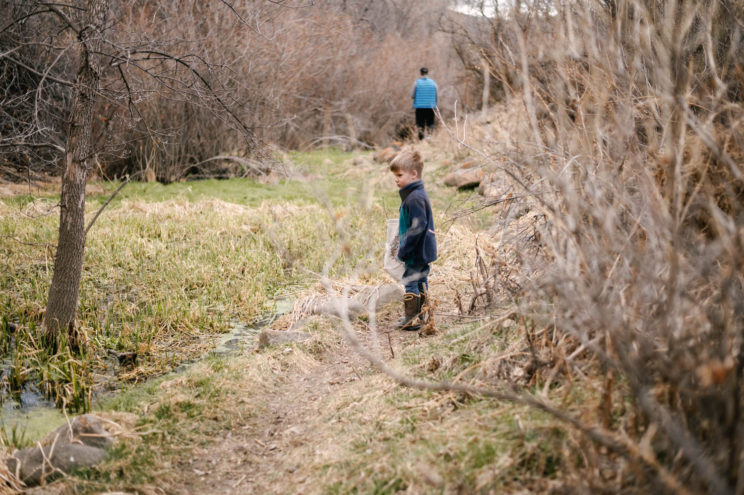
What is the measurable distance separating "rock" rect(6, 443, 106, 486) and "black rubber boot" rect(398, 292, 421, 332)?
101 inches

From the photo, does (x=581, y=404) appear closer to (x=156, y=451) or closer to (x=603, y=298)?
(x=603, y=298)

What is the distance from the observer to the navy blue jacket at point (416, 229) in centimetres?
480

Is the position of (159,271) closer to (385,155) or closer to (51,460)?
(51,460)

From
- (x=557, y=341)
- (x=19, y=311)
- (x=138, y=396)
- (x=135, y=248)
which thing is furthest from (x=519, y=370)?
(x=135, y=248)

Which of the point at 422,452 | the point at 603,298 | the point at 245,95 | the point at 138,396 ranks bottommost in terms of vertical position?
the point at 138,396

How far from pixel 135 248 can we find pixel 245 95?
692 cm

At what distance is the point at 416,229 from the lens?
4.79 metres

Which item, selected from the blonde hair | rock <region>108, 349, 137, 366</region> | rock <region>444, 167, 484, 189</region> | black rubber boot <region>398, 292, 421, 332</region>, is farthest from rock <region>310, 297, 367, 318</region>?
rock <region>444, 167, 484, 189</region>

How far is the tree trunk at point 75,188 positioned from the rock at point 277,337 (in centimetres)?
148

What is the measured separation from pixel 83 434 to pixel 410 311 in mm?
2709

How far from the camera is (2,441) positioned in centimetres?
342

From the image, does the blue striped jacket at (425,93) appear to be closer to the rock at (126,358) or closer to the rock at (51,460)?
the rock at (126,358)

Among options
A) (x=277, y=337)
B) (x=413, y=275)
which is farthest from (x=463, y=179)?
(x=277, y=337)

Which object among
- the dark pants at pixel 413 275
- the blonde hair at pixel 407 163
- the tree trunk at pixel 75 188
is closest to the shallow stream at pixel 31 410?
the tree trunk at pixel 75 188
